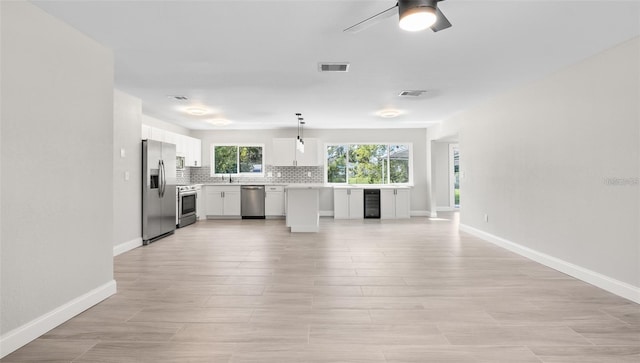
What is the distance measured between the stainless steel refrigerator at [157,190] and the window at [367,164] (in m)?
4.23

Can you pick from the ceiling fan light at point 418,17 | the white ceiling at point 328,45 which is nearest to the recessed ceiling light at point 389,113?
the white ceiling at point 328,45

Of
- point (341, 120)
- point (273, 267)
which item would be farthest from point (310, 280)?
point (341, 120)

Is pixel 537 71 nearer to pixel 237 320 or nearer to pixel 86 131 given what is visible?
pixel 237 320

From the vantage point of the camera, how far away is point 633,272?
2887 millimetres

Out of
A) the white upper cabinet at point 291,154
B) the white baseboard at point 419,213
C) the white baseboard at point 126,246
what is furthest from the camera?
the white baseboard at point 419,213

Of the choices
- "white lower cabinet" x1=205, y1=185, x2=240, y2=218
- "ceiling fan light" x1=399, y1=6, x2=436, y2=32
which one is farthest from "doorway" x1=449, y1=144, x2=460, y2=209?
"ceiling fan light" x1=399, y1=6, x2=436, y2=32

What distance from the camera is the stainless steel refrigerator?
516 cm

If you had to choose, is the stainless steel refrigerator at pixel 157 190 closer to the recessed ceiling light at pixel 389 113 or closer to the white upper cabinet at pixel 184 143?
the white upper cabinet at pixel 184 143

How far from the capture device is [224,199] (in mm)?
8188

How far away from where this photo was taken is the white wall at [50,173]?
6.84 ft

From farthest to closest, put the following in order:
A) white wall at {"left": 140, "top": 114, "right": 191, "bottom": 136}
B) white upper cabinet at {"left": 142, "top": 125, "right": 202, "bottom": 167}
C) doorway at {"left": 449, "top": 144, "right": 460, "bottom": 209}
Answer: doorway at {"left": 449, "top": 144, "right": 460, "bottom": 209} → white wall at {"left": 140, "top": 114, "right": 191, "bottom": 136} → white upper cabinet at {"left": 142, "top": 125, "right": 202, "bottom": 167}

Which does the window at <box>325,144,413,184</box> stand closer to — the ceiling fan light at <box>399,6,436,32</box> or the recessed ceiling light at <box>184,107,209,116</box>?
the recessed ceiling light at <box>184,107,209,116</box>

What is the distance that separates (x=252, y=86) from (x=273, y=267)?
2429 mm

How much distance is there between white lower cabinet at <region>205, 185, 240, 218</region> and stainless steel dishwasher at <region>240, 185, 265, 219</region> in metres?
0.13
